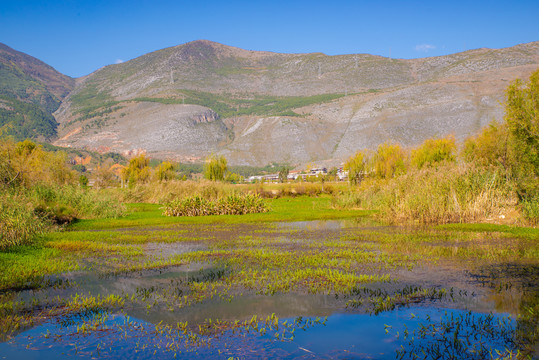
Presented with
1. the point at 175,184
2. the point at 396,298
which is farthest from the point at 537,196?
the point at 175,184

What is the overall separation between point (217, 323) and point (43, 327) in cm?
270

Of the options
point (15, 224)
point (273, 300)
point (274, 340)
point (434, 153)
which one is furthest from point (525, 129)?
point (434, 153)

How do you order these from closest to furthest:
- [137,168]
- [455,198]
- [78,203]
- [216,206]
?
[455,198] < [78,203] < [216,206] < [137,168]

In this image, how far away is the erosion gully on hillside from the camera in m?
6.07

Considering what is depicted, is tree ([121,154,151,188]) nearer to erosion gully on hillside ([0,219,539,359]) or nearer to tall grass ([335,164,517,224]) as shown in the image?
tall grass ([335,164,517,224])

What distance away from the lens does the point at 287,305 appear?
7.86 m

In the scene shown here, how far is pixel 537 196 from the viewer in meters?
19.2

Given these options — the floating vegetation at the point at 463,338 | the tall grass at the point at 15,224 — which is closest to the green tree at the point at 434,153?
the tall grass at the point at 15,224

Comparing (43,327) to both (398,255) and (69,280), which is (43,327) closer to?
(69,280)

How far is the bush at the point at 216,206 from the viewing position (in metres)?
28.7

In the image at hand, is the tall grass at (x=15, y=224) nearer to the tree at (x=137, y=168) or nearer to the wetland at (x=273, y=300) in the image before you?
the wetland at (x=273, y=300)

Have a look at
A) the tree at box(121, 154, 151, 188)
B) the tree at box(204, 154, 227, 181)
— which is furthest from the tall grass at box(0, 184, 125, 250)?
the tree at box(121, 154, 151, 188)

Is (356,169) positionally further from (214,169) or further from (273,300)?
(273,300)

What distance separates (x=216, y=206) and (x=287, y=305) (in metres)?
22.1
